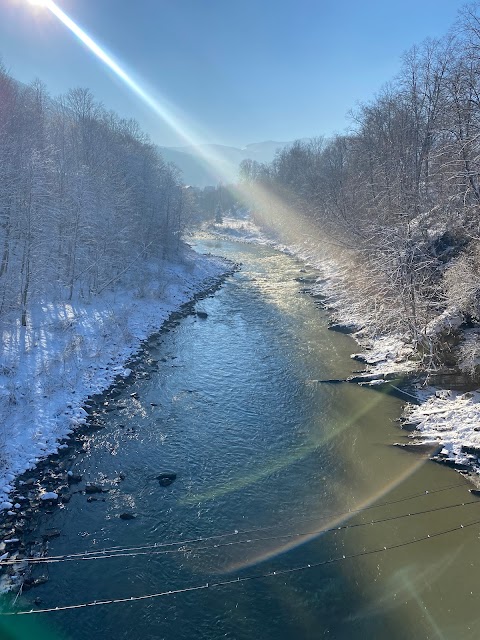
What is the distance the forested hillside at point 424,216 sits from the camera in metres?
18.8

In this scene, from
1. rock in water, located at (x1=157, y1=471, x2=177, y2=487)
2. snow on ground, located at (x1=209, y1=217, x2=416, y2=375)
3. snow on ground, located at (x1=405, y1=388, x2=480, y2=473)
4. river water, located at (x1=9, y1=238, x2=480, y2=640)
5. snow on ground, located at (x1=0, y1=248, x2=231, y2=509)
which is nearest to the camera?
river water, located at (x1=9, y1=238, x2=480, y2=640)

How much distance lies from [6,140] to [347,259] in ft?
100

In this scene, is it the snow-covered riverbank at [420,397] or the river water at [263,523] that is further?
the snow-covered riverbank at [420,397]

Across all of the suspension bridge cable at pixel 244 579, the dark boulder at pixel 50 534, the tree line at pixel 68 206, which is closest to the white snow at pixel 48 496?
the dark boulder at pixel 50 534

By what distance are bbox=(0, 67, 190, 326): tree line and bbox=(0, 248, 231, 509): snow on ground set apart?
5.81 ft

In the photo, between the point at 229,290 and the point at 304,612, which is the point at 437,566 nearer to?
the point at 304,612

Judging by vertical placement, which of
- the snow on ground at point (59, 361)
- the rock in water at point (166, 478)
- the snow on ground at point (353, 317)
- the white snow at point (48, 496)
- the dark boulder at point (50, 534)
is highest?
the snow on ground at point (353, 317)

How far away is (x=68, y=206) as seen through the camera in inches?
1164

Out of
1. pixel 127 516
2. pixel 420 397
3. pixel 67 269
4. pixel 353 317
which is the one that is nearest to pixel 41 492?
pixel 127 516

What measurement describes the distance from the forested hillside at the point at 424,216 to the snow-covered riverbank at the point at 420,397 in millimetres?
811

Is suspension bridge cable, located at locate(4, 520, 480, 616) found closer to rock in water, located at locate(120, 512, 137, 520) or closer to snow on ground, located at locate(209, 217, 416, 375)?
rock in water, located at locate(120, 512, 137, 520)

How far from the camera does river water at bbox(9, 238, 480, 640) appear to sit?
29.9 feet

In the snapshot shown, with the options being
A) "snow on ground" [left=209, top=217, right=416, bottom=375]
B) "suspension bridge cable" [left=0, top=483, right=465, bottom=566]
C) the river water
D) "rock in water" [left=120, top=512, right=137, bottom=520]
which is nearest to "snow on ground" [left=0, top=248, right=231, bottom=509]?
the river water

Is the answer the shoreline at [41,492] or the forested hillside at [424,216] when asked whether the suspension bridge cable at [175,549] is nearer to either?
the shoreline at [41,492]
